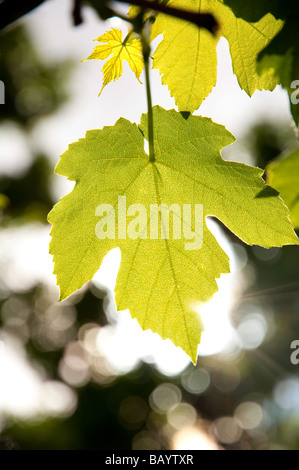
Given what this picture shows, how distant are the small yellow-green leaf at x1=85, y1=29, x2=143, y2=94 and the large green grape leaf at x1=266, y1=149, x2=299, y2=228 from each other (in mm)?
435

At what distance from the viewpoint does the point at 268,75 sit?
2.69ft

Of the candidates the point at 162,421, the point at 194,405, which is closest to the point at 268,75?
the point at 162,421

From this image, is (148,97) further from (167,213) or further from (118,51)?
(167,213)

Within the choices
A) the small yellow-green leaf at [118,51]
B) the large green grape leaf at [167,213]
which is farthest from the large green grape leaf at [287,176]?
the small yellow-green leaf at [118,51]

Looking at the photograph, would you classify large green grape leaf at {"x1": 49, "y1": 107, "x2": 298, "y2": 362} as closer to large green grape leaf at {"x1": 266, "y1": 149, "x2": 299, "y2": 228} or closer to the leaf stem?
the leaf stem

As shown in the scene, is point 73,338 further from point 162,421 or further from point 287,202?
point 287,202

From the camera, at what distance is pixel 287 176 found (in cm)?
102

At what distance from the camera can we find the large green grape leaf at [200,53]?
83 centimetres

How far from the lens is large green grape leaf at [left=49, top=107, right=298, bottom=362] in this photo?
2.97 feet

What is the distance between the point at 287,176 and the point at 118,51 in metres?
0.54

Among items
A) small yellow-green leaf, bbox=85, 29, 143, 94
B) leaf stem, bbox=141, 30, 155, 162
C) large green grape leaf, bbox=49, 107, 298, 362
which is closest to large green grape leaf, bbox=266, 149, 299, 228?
large green grape leaf, bbox=49, 107, 298, 362

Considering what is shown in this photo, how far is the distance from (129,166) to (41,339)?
540 inches

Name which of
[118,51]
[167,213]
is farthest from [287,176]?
[118,51]
